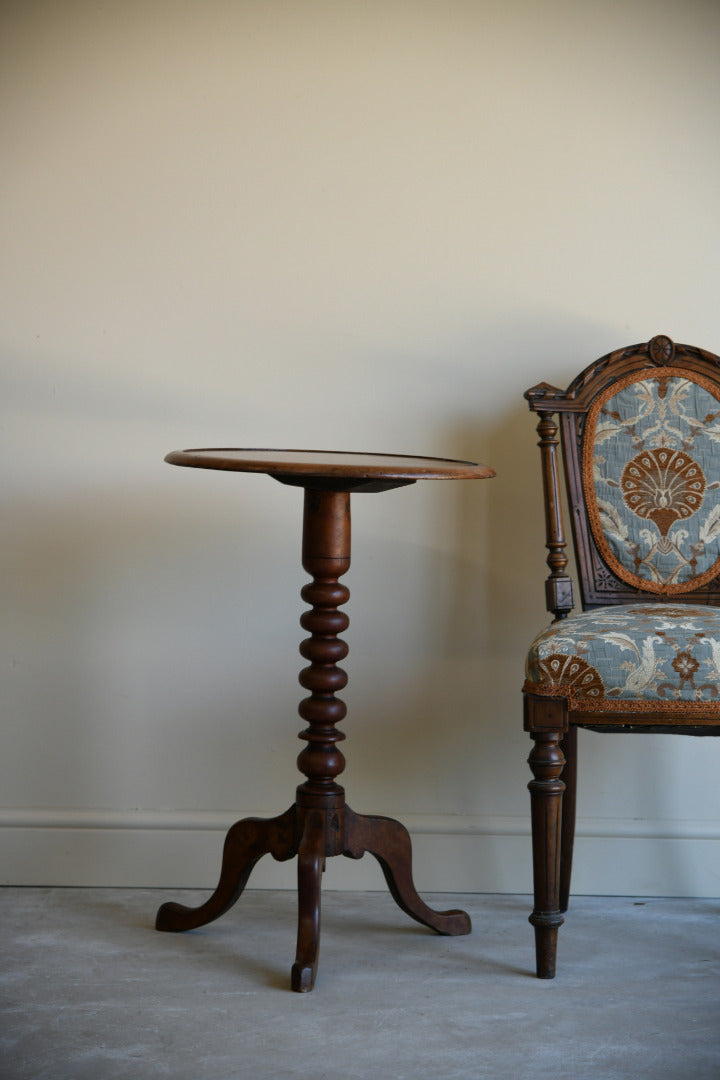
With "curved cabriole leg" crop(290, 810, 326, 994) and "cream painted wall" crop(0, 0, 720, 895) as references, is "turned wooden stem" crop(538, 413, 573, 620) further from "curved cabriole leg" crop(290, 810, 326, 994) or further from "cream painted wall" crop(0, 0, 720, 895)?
"curved cabriole leg" crop(290, 810, 326, 994)

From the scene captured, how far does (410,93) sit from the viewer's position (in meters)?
2.30

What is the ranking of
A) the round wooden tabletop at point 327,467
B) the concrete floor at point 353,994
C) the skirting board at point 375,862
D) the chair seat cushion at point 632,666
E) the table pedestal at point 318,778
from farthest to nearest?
the skirting board at point 375,862
the table pedestal at point 318,778
the chair seat cushion at point 632,666
the round wooden tabletop at point 327,467
the concrete floor at point 353,994

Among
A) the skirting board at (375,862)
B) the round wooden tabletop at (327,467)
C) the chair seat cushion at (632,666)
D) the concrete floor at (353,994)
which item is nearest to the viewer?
the concrete floor at (353,994)

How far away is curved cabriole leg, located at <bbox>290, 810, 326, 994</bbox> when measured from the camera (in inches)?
69.1

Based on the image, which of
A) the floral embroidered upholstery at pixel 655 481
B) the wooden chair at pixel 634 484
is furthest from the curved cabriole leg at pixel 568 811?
the floral embroidered upholstery at pixel 655 481

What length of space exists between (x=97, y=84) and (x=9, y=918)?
5.55 ft

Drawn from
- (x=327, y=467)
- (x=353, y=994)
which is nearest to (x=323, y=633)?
(x=327, y=467)

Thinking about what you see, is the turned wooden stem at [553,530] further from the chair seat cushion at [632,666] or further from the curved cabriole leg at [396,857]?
the curved cabriole leg at [396,857]

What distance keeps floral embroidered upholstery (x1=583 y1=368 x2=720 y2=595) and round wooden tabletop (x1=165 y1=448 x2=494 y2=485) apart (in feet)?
1.30

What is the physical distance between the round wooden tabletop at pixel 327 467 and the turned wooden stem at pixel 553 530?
0.30 m

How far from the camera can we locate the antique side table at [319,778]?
1.80m

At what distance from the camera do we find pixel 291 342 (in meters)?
2.32

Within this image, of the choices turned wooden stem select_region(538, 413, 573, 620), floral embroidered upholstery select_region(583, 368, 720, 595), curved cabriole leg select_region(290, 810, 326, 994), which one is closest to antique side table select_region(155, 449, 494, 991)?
curved cabriole leg select_region(290, 810, 326, 994)

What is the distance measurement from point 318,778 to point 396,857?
0.23 m
